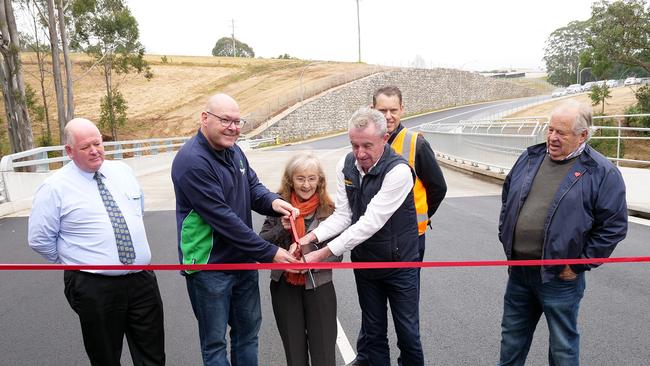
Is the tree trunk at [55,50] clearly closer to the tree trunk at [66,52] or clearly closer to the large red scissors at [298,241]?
the tree trunk at [66,52]

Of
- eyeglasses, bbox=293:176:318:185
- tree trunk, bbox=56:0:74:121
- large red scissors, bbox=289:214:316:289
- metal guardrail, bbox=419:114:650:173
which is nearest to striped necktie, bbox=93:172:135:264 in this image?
large red scissors, bbox=289:214:316:289

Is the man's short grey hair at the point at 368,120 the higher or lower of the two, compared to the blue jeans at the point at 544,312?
higher

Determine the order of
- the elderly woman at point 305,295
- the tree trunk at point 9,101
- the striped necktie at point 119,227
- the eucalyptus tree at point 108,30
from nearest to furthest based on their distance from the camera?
1. the striped necktie at point 119,227
2. the elderly woman at point 305,295
3. the tree trunk at point 9,101
4. the eucalyptus tree at point 108,30

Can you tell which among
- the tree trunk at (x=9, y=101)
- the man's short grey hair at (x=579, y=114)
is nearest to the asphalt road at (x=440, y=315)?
the man's short grey hair at (x=579, y=114)

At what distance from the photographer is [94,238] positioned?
292 cm

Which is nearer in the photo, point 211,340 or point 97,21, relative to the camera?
point 211,340

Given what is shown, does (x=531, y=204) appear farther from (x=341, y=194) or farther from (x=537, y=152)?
(x=341, y=194)

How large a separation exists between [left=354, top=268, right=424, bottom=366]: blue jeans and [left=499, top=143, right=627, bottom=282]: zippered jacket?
2.64ft

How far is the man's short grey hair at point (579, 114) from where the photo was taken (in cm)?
278

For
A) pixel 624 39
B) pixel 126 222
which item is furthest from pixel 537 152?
pixel 624 39

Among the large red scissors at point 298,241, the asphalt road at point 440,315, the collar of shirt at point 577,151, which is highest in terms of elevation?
the collar of shirt at point 577,151

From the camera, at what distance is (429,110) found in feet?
233

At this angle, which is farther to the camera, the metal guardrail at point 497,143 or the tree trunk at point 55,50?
the tree trunk at point 55,50

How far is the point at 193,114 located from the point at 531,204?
5458 cm
